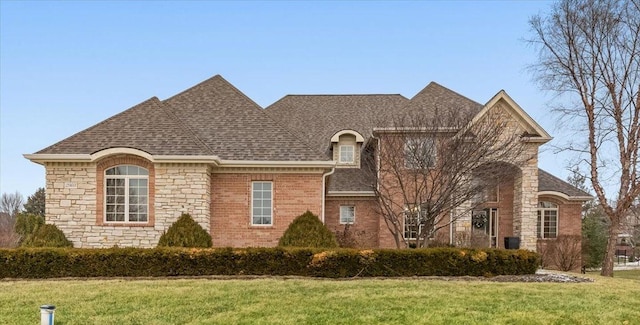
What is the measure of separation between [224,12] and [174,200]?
644cm

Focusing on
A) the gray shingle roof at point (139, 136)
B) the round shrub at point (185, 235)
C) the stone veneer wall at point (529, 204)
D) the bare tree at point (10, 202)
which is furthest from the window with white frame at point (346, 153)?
the bare tree at point (10, 202)

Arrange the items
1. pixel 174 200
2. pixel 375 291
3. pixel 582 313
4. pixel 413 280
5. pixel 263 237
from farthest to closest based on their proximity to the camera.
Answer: pixel 263 237, pixel 174 200, pixel 413 280, pixel 375 291, pixel 582 313

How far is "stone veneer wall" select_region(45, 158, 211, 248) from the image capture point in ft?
46.8

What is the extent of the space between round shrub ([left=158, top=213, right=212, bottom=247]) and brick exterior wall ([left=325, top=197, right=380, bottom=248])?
7486mm

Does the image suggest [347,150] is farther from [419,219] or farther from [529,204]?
[529,204]

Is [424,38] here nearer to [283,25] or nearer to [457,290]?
[283,25]

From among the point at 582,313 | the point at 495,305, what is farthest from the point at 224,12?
the point at 582,313

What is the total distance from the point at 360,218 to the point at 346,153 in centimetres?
338

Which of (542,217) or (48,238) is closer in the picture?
(48,238)

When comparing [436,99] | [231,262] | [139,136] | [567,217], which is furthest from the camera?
[567,217]

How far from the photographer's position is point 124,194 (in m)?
14.4

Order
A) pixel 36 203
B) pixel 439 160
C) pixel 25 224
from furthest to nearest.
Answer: pixel 36 203, pixel 25 224, pixel 439 160

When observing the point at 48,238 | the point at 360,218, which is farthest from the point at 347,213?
the point at 48,238

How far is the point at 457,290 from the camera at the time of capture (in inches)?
363
